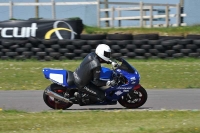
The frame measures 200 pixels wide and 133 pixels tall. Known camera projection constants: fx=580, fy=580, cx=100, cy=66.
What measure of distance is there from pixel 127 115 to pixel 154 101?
2333 millimetres

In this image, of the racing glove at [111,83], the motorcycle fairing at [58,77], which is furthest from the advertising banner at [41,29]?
the racing glove at [111,83]

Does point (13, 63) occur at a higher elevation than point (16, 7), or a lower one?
lower

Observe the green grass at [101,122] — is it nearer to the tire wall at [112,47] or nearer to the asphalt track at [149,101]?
the asphalt track at [149,101]

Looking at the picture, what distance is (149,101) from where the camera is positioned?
11.4m

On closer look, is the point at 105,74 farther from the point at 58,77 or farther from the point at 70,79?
the point at 58,77

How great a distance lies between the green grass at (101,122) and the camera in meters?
7.70

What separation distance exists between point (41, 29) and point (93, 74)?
32.8 feet

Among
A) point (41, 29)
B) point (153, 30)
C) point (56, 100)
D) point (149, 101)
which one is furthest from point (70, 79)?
point (153, 30)

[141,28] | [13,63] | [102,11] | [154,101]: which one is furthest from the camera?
[102,11]

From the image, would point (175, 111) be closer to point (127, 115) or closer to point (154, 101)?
point (127, 115)

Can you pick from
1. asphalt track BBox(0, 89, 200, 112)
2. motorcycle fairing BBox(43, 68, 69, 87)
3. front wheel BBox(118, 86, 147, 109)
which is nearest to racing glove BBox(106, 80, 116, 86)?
front wheel BBox(118, 86, 147, 109)

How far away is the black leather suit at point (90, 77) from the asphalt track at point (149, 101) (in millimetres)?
453

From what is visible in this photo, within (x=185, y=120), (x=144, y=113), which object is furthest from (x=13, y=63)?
(x=185, y=120)

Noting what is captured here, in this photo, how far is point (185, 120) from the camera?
841 centimetres
